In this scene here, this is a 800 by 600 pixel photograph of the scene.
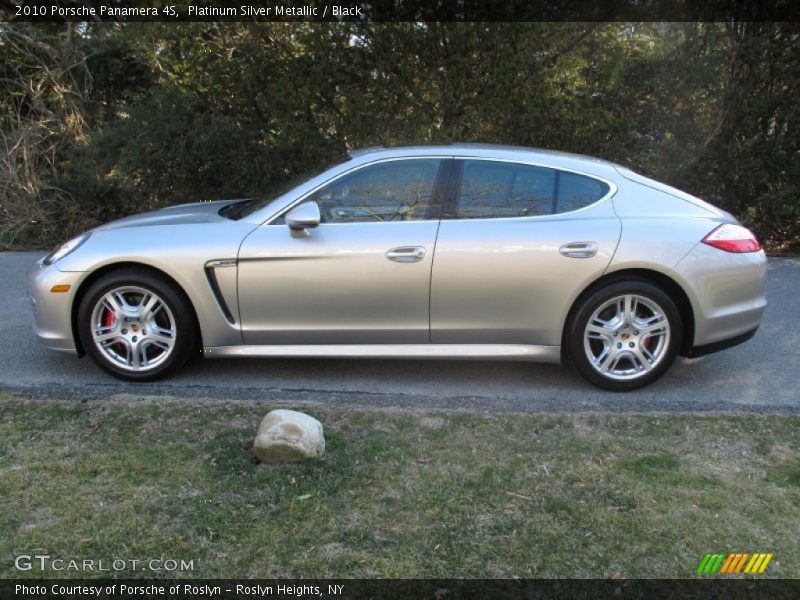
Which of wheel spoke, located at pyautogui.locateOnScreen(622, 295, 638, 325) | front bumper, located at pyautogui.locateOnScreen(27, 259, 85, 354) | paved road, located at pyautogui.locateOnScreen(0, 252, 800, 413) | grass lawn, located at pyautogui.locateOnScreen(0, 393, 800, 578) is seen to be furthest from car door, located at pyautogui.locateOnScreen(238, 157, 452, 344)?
wheel spoke, located at pyautogui.locateOnScreen(622, 295, 638, 325)

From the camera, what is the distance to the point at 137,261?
4363mm

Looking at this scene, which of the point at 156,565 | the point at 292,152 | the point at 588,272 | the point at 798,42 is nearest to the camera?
the point at 156,565

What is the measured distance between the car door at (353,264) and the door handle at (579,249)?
813mm

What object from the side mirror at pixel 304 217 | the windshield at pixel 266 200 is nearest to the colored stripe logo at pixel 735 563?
the side mirror at pixel 304 217

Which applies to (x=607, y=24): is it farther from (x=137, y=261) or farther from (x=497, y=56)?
(x=137, y=261)

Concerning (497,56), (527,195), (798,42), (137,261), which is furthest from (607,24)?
(137,261)

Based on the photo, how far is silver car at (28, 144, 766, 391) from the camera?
4.29 meters

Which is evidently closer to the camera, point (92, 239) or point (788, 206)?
point (92, 239)

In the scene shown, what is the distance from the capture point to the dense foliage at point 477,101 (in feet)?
26.3

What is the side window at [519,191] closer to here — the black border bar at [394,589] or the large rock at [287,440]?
the large rock at [287,440]

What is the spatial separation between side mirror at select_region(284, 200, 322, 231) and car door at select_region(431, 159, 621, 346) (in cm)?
77

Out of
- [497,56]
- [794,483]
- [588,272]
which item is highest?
[497,56]

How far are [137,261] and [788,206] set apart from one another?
7.32 meters

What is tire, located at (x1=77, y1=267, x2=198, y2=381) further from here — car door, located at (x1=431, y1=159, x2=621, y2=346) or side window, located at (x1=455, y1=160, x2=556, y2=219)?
side window, located at (x1=455, y1=160, x2=556, y2=219)
